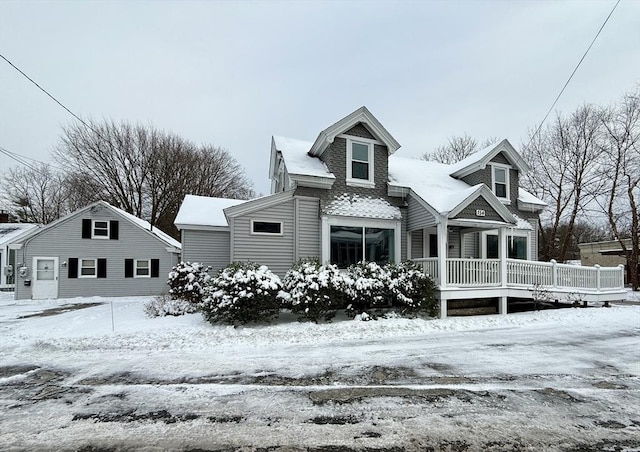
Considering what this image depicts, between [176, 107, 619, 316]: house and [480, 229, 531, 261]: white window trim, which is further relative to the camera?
[480, 229, 531, 261]: white window trim

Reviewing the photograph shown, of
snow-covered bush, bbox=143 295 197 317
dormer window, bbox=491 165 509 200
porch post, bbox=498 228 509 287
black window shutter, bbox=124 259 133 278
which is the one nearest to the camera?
snow-covered bush, bbox=143 295 197 317

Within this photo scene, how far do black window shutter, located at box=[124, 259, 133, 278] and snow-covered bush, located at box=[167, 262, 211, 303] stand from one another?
7799mm

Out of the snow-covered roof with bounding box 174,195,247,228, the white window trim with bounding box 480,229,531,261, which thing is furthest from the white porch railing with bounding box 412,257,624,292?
the snow-covered roof with bounding box 174,195,247,228

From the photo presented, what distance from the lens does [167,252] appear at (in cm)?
1953

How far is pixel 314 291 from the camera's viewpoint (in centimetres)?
935

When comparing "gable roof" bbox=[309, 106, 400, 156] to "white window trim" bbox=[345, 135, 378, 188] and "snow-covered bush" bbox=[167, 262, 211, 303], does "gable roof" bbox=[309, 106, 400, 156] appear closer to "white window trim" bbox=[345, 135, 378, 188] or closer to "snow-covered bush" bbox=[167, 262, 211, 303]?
"white window trim" bbox=[345, 135, 378, 188]

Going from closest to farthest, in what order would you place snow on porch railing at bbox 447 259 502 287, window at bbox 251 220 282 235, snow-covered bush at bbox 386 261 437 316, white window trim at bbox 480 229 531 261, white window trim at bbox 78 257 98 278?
snow-covered bush at bbox 386 261 437 316
snow on porch railing at bbox 447 259 502 287
window at bbox 251 220 282 235
white window trim at bbox 480 229 531 261
white window trim at bbox 78 257 98 278

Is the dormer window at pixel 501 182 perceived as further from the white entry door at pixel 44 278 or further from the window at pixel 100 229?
the white entry door at pixel 44 278

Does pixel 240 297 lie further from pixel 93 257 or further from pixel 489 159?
pixel 93 257

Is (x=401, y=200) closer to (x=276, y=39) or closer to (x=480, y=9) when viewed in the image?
(x=480, y=9)

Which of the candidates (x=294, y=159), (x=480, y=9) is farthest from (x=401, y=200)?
(x=480, y=9)

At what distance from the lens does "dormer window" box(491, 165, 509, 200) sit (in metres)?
15.1

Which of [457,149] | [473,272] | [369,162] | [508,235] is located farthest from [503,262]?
[457,149]

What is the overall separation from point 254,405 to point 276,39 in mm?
→ 16888
